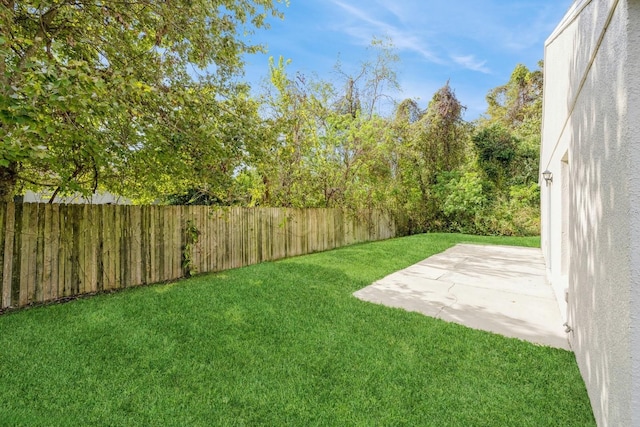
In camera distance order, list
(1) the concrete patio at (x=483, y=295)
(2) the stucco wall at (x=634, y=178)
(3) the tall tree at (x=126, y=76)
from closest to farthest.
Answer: (2) the stucco wall at (x=634, y=178) < (3) the tall tree at (x=126, y=76) < (1) the concrete patio at (x=483, y=295)

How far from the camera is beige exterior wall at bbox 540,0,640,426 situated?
1.33 metres

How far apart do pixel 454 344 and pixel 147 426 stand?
8.91ft

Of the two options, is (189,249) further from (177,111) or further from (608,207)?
(608,207)

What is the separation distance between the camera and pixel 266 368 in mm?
2600

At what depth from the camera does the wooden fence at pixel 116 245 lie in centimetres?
389

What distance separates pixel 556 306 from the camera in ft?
13.3

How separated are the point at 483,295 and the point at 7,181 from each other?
23.4 ft

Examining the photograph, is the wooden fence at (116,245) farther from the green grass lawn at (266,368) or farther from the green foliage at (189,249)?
the green grass lawn at (266,368)

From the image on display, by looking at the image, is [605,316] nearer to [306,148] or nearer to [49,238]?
[49,238]

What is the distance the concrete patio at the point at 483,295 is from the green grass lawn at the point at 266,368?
37 cm

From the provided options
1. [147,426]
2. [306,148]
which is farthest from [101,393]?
[306,148]

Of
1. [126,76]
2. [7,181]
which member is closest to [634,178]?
[126,76]

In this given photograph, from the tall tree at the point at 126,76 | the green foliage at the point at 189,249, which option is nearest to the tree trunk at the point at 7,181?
the tall tree at the point at 126,76

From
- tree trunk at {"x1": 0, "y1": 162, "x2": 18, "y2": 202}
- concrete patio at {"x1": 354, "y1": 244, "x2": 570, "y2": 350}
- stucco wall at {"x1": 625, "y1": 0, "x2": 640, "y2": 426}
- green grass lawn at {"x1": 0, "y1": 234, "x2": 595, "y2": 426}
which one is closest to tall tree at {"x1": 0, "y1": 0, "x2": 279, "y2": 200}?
tree trunk at {"x1": 0, "y1": 162, "x2": 18, "y2": 202}
